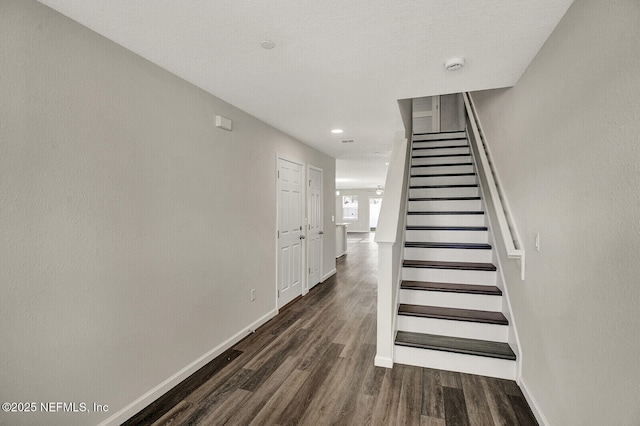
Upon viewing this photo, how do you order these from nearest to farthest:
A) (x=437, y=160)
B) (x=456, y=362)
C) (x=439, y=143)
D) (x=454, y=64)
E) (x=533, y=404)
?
1. (x=533, y=404)
2. (x=454, y=64)
3. (x=456, y=362)
4. (x=437, y=160)
5. (x=439, y=143)

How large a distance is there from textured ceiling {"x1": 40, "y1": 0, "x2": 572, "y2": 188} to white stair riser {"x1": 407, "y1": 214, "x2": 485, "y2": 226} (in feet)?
5.06

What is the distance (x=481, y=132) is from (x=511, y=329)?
6.94 feet

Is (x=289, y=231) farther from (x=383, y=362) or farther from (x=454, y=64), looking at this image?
(x=454, y=64)

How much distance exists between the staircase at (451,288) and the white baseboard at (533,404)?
0.15m

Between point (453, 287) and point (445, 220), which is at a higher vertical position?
point (445, 220)

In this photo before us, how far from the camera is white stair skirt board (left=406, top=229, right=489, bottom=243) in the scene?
3.31 m

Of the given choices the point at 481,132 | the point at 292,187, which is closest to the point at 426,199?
the point at 481,132

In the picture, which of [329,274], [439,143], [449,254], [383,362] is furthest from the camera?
[329,274]

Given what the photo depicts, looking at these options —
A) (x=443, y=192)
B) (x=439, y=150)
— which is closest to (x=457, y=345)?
(x=443, y=192)

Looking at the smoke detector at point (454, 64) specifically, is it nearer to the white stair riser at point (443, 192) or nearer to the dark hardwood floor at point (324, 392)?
the white stair riser at point (443, 192)

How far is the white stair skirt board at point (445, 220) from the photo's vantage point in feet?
11.4

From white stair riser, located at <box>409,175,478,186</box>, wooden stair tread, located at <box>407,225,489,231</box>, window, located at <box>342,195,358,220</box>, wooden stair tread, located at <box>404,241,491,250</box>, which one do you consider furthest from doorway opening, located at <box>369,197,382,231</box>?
wooden stair tread, located at <box>404,241,491,250</box>

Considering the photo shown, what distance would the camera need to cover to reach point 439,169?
14.8 feet

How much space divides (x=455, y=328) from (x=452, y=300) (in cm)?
28
